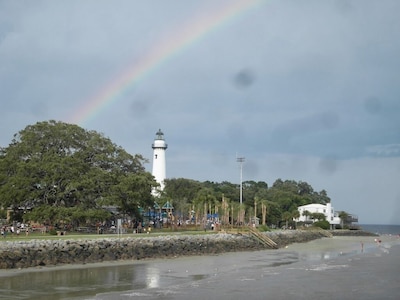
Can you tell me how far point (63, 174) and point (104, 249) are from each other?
20057 millimetres

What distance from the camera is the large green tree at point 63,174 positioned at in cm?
5859

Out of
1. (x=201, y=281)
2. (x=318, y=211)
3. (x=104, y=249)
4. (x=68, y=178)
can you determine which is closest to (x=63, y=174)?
(x=68, y=178)

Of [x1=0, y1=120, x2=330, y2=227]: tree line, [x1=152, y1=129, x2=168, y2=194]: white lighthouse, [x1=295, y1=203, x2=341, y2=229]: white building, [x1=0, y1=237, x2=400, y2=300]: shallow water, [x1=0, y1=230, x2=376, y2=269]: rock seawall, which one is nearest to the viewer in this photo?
[x1=0, y1=237, x2=400, y2=300]: shallow water

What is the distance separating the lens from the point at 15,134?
63781mm

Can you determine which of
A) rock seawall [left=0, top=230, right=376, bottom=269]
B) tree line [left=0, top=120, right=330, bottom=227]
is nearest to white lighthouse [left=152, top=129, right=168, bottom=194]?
tree line [left=0, top=120, right=330, bottom=227]

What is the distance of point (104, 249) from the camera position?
4116 cm

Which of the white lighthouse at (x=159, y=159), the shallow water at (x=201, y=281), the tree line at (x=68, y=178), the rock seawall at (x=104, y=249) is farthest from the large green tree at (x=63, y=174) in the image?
the white lighthouse at (x=159, y=159)

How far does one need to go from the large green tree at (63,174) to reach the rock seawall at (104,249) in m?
12.3

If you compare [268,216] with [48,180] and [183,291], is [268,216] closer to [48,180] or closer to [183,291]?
[48,180]

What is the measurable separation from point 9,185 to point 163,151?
49.5 metres

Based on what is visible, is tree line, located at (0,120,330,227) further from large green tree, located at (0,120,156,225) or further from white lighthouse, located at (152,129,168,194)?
white lighthouse, located at (152,129,168,194)

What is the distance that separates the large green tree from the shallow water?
2269 centimetres

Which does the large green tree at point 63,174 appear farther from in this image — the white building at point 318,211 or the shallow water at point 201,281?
the white building at point 318,211

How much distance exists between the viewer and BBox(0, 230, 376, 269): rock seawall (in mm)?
35438
